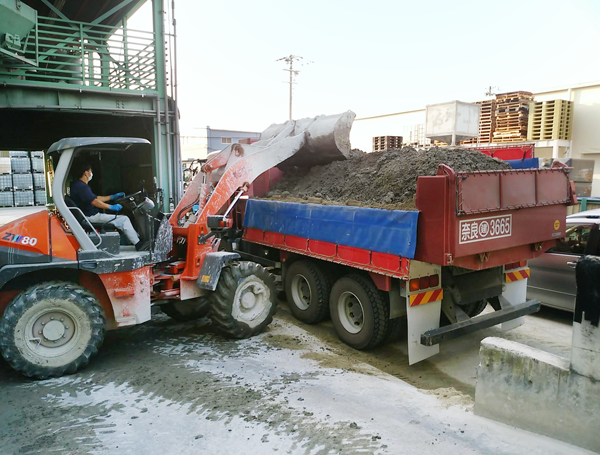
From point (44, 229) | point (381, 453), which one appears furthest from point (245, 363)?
point (44, 229)

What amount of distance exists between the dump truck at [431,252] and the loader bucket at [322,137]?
1434mm

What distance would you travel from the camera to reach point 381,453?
10.1 feet

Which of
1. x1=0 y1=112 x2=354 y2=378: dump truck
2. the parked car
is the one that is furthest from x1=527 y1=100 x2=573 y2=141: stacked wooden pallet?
x1=0 y1=112 x2=354 y2=378: dump truck

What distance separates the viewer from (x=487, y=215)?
481cm

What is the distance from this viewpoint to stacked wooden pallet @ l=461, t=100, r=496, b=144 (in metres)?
17.5

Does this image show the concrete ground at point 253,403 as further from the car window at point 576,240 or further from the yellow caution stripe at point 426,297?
the car window at point 576,240

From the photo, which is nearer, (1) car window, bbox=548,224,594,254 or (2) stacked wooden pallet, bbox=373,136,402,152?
(1) car window, bbox=548,224,594,254

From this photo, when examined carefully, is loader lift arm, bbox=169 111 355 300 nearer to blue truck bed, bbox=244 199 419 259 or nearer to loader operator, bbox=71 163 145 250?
blue truck bed, bbox=244 199 419 259

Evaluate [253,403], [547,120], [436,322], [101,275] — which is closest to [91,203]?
[101,275]

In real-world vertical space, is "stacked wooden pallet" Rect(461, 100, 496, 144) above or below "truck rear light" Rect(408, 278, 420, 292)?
above

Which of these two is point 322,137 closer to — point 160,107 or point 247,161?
point 247,161

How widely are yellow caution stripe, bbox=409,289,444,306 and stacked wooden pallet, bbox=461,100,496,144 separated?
13.8 m

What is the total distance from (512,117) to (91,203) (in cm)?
1644

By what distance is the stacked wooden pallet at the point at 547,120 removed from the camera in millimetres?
17184
